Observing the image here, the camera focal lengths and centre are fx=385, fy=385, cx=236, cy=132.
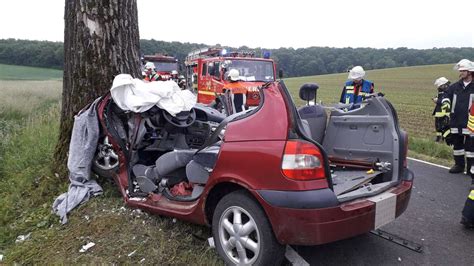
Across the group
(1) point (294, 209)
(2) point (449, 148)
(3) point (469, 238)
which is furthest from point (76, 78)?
(2) point (449, 148)

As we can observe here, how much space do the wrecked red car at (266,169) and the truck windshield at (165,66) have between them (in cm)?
1610

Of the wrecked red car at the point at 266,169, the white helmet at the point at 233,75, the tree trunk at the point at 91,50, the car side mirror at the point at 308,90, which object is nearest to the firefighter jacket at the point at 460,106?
the wrecked red car at the point at 266,169

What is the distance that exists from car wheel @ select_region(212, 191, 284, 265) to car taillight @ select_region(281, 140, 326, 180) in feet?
Result: 1.24

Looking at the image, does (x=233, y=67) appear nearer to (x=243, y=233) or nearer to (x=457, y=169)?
(x=457, y=169)

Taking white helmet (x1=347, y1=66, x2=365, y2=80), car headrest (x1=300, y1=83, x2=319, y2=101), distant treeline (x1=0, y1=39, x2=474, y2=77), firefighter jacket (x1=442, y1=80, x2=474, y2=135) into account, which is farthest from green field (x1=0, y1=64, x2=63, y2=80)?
car headrest (x1=300, y1=83, x2=319, y2=101)

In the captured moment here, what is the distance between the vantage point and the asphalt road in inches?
130

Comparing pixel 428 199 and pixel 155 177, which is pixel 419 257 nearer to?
pixel 428 199

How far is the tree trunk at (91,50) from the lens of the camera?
4562 mm

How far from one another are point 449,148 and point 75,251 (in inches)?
298

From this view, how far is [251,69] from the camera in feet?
42.0

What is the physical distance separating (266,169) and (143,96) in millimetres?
1797

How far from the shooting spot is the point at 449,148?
8.08 meters

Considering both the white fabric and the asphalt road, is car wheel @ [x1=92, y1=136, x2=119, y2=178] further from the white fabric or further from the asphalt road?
the asphalt road

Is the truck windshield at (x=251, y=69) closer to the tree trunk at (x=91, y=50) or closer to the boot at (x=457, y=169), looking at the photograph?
the boot at (x=457, y=169)
